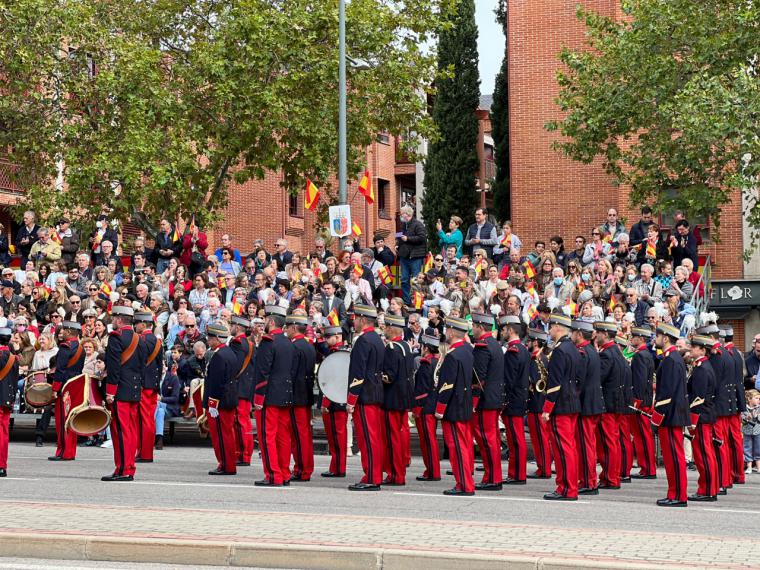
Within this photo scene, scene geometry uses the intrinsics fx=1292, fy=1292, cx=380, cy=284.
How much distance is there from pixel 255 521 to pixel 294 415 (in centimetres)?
430

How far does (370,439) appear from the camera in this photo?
49.1ft

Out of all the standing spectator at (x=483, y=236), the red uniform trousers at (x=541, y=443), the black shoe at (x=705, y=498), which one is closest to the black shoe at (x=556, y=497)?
the black shoe at (x=705, y=498)

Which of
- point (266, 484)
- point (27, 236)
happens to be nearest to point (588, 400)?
point (266, 484)

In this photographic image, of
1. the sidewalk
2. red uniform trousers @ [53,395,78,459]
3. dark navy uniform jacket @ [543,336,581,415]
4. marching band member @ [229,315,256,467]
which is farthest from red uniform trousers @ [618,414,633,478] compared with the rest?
red uniform trousers @ [53,395,78,459]

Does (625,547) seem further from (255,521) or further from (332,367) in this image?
(332,367)

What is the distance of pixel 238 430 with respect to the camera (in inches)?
715

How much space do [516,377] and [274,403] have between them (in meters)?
3.07

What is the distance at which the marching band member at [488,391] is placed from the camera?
49.8 ft

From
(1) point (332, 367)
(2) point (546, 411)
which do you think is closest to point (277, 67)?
(1) point (332, 367)

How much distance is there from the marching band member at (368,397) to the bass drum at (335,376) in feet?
3.17

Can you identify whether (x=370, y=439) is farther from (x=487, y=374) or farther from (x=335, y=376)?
(x=487, y=374)

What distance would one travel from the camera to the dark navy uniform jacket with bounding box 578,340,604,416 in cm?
1494

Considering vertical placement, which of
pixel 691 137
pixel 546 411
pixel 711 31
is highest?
pixel 711 31

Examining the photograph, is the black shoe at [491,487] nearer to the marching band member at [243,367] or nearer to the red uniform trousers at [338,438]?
the red uniform trousers at [338,438]
